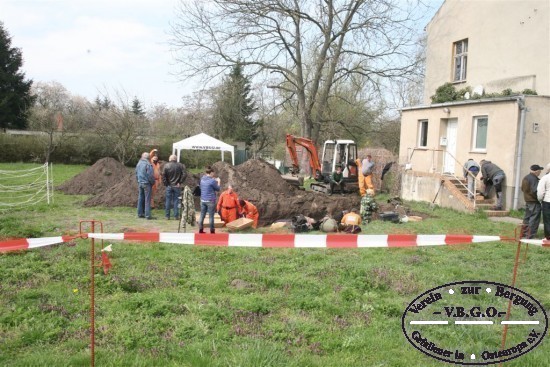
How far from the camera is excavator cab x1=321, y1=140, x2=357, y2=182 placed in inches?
846

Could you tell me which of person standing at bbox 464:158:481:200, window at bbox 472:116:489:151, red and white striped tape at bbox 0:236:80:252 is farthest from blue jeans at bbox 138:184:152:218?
window at bbox 472:116:489:151

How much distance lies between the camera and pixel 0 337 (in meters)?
4.57

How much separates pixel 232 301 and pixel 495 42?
58.5 feet

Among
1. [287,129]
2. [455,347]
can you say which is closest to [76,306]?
[455,347]

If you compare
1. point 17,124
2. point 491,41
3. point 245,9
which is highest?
point 245,9

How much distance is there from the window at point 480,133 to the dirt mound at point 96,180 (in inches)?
596

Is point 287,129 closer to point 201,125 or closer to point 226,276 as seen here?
point 201,125

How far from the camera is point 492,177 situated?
16.3 m

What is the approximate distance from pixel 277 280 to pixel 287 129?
43767mm

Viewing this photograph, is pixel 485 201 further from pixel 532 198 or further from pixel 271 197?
pixel 271 197

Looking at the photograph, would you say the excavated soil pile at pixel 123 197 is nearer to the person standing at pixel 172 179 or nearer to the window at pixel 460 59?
the person standing at pixel 172 179

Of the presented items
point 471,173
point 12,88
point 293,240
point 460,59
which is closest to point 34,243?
point 293,240

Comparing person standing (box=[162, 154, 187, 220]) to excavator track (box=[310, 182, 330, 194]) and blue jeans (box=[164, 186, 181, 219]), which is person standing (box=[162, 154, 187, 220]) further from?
excavator track (box=[310, 182, 330, 194])

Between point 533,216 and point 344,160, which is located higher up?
point 344,160
